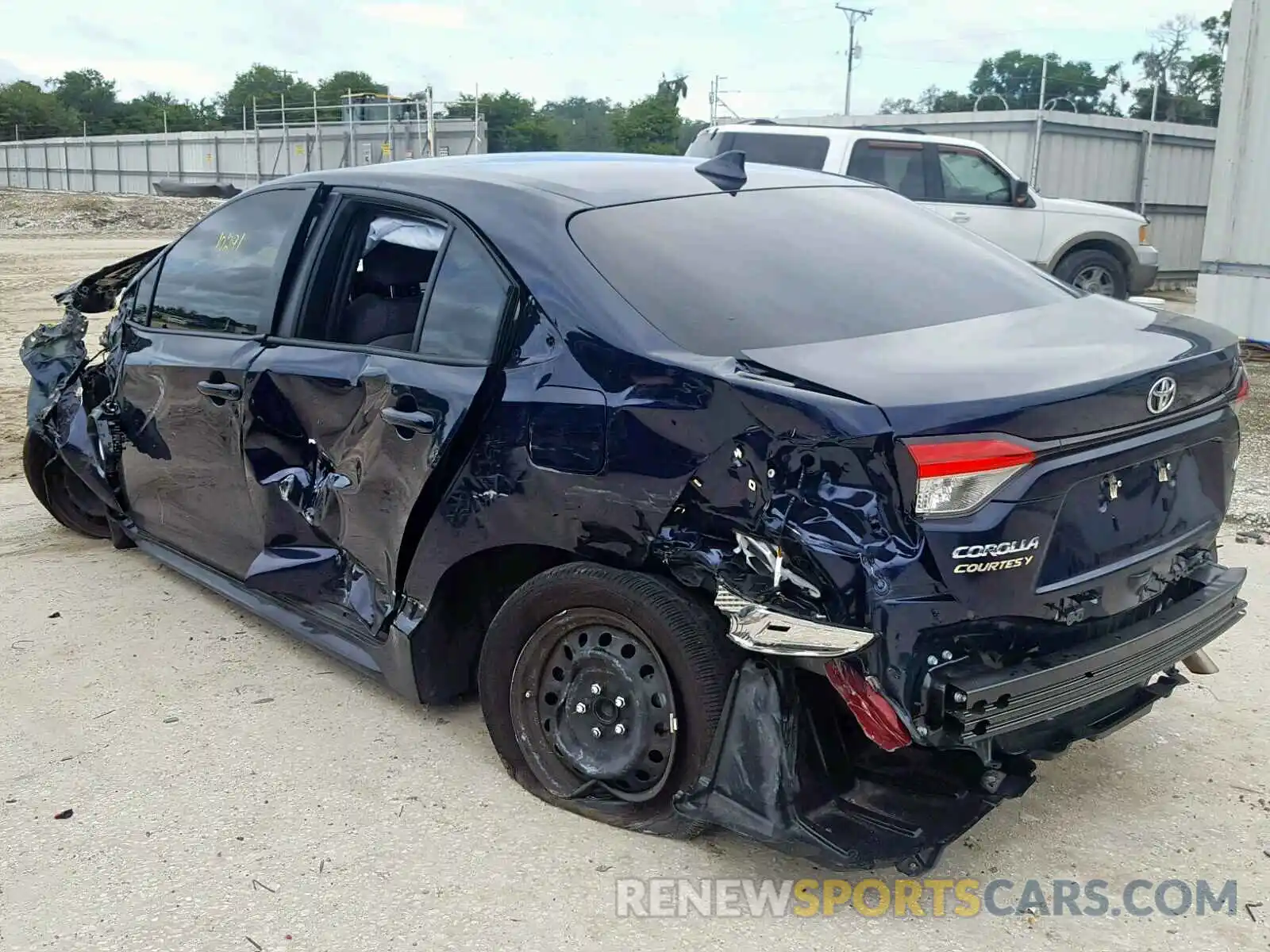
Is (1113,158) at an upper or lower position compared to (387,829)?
upper

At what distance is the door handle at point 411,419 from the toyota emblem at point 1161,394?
181 centimetres

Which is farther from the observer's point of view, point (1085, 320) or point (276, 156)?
point (276, 156)

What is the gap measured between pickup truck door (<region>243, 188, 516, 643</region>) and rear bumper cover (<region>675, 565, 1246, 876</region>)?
1.11m

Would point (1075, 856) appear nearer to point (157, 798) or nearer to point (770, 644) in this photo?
point (770, 644)

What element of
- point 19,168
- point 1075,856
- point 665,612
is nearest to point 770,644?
point 665,612

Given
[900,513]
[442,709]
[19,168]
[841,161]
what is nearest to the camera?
[900,513]

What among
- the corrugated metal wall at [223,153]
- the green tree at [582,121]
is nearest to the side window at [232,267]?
the corrugated metal wall at [223,153]

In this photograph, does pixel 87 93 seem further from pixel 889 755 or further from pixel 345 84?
pixel 889 755

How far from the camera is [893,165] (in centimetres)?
1161

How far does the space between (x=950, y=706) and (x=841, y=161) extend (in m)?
9.45

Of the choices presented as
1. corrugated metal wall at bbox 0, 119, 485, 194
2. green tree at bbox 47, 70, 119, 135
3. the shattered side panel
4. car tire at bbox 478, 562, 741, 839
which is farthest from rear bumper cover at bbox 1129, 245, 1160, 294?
green tree at bbox 47, 70, 119, 135

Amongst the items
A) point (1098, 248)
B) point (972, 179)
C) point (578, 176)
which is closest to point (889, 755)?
point (578, 176)

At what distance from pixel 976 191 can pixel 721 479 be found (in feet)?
34.0

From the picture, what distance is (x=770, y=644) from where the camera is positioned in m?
2.62
